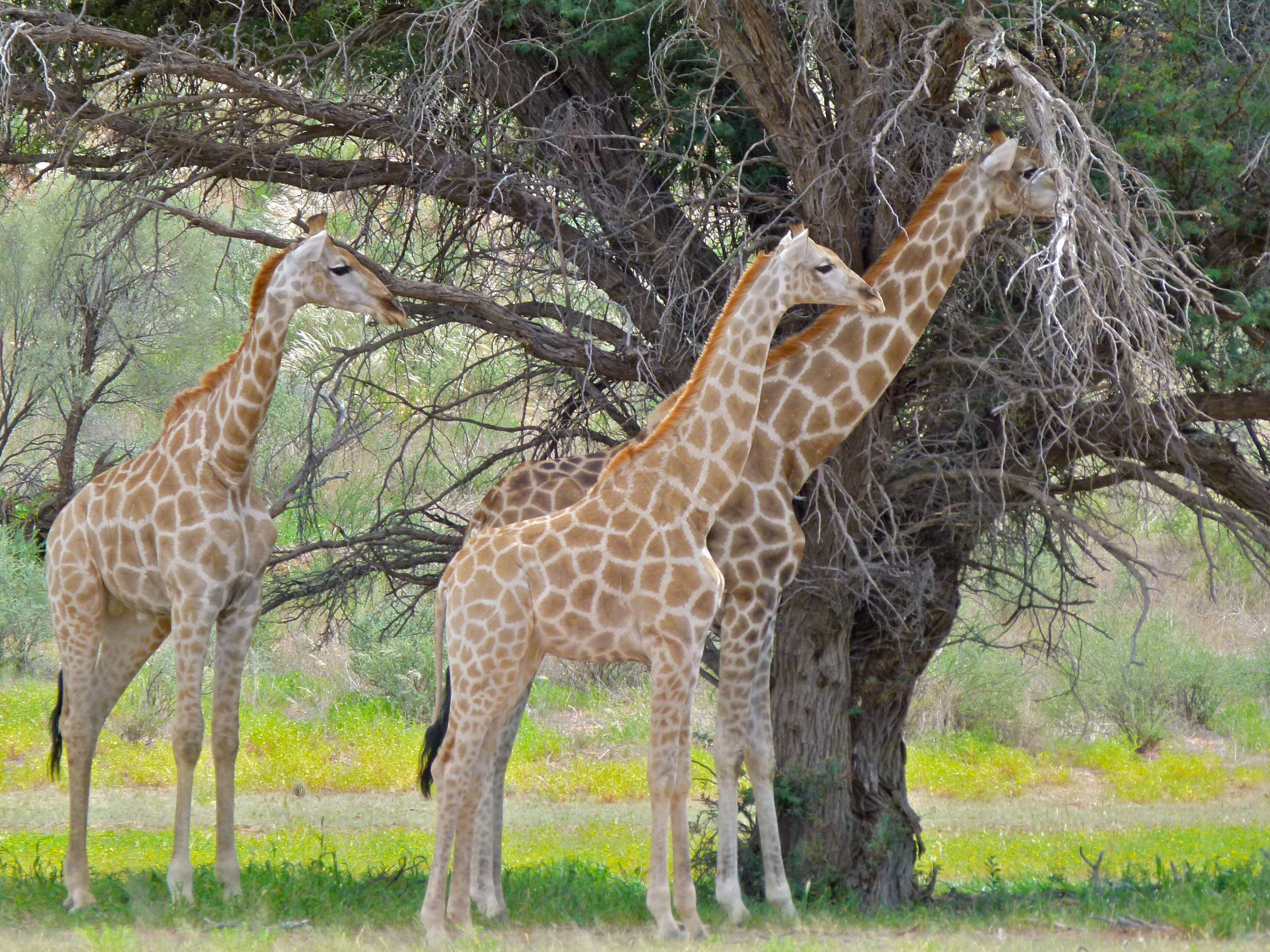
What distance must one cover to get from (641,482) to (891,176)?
9.00 ft

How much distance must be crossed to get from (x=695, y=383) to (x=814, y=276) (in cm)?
79

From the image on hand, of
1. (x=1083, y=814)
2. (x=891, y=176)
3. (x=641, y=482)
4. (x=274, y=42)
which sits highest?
(x=274, y=42)

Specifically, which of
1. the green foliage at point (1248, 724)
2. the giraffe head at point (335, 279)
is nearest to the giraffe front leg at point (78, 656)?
the giraffe head at point (335, 279)

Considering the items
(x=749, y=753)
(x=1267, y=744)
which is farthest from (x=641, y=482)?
(x=1267, y=744)

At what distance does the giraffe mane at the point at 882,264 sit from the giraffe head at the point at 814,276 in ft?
2.11

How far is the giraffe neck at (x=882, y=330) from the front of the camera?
7203mm

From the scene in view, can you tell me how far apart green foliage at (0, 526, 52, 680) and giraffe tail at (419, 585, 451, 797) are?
42.3 feet

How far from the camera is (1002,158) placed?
22.9 feet

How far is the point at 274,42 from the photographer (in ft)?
31.8

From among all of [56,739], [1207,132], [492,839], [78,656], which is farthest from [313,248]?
[1207,132]

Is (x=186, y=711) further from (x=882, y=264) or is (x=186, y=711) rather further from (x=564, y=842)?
(x=564, y=842)

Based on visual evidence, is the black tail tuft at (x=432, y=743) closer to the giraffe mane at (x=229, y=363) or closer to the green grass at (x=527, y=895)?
the green grass at (x=527, y=895)

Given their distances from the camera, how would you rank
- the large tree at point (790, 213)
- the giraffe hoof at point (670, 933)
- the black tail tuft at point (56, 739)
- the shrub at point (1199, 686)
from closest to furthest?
1. the giraffe hoof at point (670, 933)
2. the large tree at point (790, 213)
3. the black tail tuft at point (56, 739)
4. the shrub at point (1199, 686)

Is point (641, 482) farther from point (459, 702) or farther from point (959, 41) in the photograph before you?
point (959, 41)
